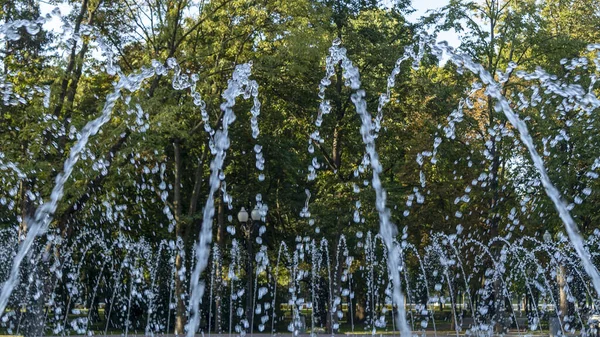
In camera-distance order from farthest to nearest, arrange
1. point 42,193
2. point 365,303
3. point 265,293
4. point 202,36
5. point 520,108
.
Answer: point 365,303
point 265,293
point 520,108
point 202,36
point 42,193

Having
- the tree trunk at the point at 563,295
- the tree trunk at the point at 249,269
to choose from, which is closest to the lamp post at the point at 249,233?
the tree trunk at the point at 249,269

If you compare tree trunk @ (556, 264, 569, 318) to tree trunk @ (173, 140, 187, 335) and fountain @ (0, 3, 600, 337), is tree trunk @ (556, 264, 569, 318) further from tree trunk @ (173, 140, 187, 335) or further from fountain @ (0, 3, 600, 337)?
tree trunk @ (173, 140, 187, 335)

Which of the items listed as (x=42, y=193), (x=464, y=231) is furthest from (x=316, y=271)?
(x=42, y=193)

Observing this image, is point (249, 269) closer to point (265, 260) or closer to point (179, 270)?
point (179, 270)

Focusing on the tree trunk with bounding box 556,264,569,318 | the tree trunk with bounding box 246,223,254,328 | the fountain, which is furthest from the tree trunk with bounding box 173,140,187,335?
the tree trunk with bounding box 556,264,569,318

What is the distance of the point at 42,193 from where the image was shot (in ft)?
65.7

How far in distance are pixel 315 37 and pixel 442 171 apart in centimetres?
770

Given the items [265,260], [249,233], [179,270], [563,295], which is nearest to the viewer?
[249,233]

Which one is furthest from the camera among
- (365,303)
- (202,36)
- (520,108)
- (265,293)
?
(365,303)

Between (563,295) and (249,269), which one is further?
(563,295)

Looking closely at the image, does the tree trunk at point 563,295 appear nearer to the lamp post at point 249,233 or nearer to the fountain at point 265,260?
the fountain at point 265,260

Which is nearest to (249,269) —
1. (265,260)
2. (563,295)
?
(265,260)

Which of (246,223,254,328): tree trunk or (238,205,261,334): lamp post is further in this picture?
(246,223,254,328): tree trunk

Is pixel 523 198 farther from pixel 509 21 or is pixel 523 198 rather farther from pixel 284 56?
pixel 284 56
